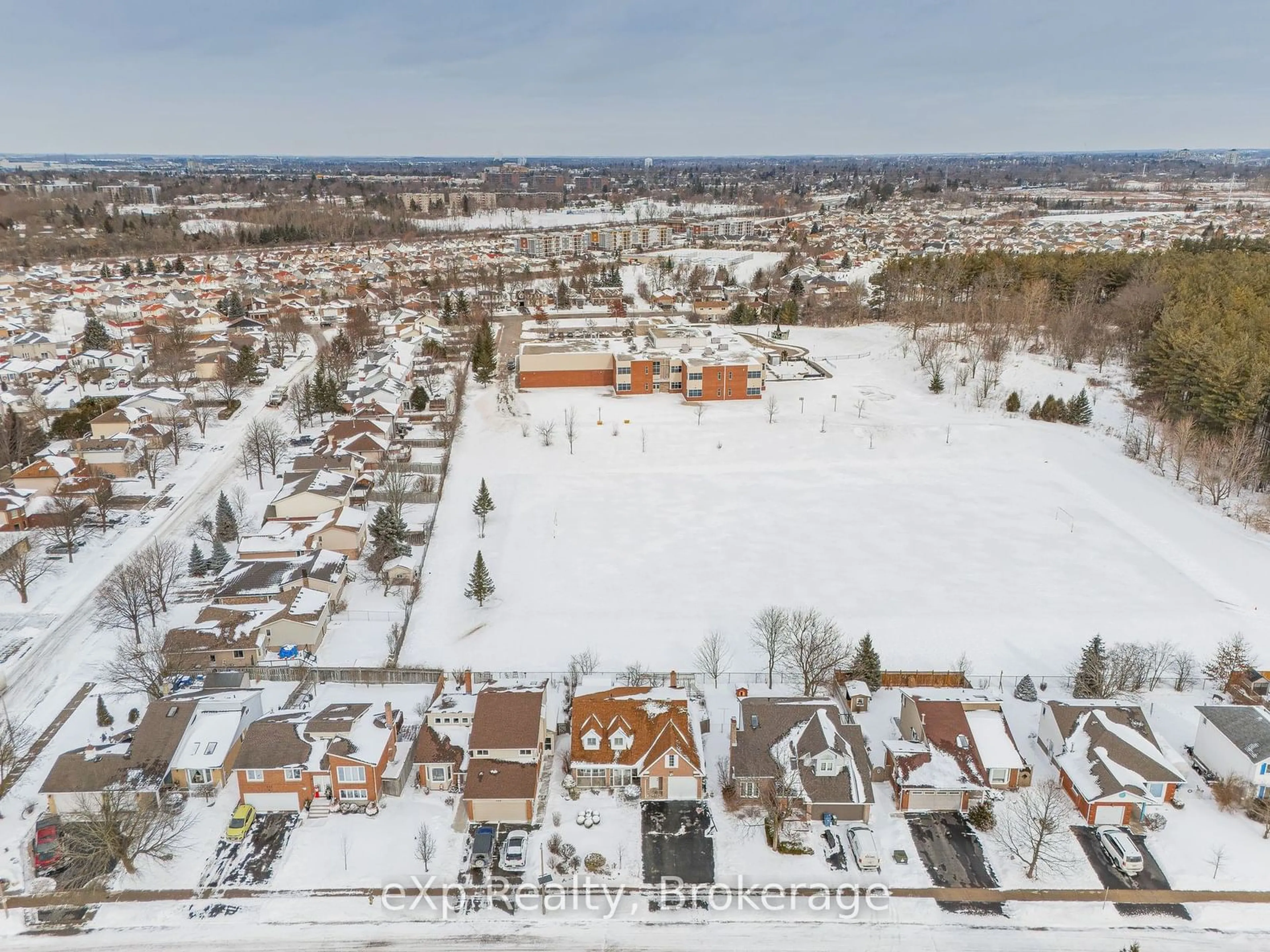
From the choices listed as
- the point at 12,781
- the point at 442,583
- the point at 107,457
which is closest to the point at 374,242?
the point at 107,457

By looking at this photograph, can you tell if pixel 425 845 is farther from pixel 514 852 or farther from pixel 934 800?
pixel 934 800

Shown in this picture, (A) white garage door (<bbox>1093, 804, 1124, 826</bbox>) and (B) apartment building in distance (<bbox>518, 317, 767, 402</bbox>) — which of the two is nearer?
(A) white garage door (<bbox>1093, 804, 1124, 826</bbox>)

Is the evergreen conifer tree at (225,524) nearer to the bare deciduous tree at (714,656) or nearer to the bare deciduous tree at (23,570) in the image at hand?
the bare deciduous tree at (23,570)

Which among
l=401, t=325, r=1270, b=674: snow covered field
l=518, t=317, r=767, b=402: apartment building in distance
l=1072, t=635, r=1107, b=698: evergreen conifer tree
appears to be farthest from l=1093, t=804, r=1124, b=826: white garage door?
l=518, t=317, r=767, b=402: apartment building in distance

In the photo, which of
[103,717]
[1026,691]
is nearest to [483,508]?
Result: [103,717]

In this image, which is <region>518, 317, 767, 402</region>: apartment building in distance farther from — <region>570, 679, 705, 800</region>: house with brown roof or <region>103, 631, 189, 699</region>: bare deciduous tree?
<region>103, 631, 189, 699</region>: bare deciduous tree

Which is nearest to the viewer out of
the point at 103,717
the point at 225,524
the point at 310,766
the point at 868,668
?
the point at 310,766
